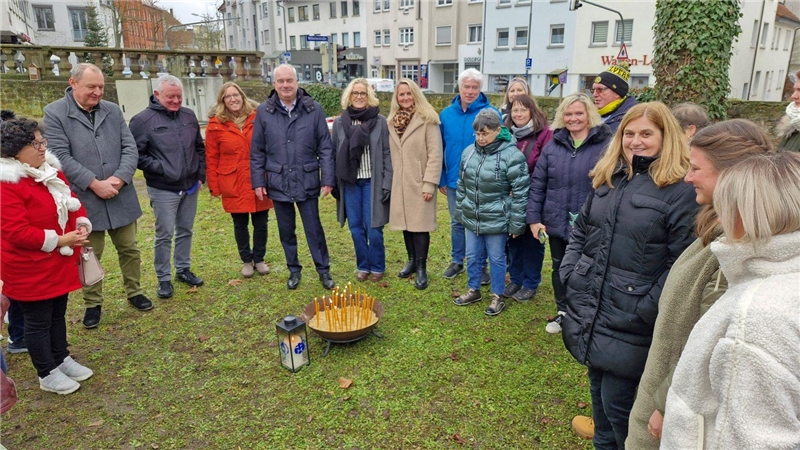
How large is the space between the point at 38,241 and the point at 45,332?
698 mm

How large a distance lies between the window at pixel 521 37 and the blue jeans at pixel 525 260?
32.5m

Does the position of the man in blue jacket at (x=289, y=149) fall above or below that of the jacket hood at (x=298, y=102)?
below

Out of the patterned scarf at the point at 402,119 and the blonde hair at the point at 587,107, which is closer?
the blonde hair at the point at 587,107

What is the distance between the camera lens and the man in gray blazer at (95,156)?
414 centimetres

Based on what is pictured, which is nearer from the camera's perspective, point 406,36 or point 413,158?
point 413,158

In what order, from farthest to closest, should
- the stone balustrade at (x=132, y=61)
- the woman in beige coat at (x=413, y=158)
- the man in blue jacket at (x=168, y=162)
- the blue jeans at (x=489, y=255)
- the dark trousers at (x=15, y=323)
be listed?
the stone balustrade at (x=132, y=61)
the woman in beige coat at (x=413, y=158)
the man in blue jacket at (x=168, y=162)
the blue jeans at (x=489, y=255)
the dark trousers at (x=15, y=323)

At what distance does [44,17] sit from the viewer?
39750mm

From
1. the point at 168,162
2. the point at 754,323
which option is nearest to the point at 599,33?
the point at 168,162

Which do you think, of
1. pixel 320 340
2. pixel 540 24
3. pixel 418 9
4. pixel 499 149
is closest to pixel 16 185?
pixel 320 340

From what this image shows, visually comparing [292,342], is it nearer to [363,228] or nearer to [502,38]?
[363,228]

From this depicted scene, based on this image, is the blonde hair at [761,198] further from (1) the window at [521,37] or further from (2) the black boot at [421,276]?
(1) the window at [521,37]

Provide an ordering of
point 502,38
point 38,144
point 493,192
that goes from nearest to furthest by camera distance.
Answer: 1. point 38,144
2. point 493,192
3. point 502,38

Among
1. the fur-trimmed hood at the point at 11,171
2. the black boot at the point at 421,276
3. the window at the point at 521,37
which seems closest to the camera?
the fur-trimmed hood at the point at 11,171

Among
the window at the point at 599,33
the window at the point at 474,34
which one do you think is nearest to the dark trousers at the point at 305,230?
the window at the point at 599,33
